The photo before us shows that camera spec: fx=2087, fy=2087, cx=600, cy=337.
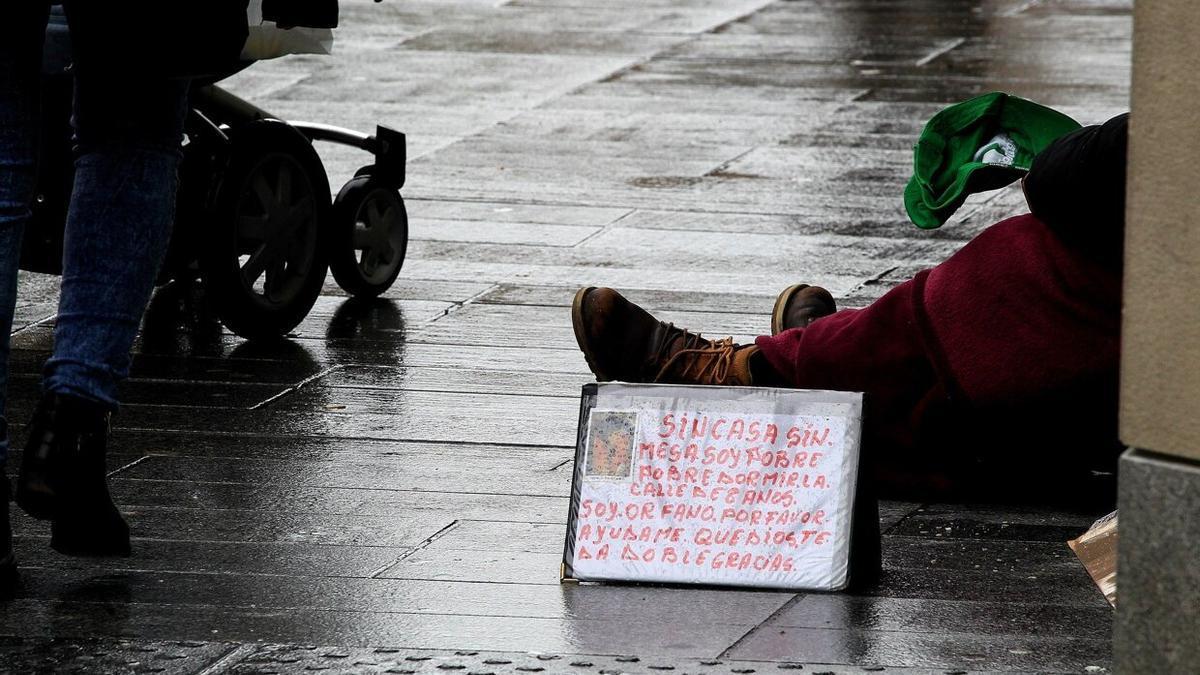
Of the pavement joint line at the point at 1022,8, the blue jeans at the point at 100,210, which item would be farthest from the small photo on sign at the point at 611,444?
the pavement joint line at the point at 1022,8

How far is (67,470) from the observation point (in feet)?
10.9

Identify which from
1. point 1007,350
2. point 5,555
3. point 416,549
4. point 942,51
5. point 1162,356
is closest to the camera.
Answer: point 1162,356

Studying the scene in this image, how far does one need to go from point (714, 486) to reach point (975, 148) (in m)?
1.06

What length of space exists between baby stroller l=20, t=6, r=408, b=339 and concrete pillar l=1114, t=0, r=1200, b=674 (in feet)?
9.40

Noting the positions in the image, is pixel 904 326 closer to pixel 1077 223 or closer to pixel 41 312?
pixel 1077 223

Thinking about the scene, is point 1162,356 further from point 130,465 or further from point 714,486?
point 130,465

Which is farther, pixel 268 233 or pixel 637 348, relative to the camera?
pixel 268 233

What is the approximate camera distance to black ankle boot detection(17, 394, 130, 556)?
10.8 feet

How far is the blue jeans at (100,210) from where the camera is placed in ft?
10.8

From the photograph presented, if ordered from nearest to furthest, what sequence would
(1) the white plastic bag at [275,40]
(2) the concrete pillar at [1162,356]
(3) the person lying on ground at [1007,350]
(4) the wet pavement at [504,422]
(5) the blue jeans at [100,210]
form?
(2) the concrete pillar at [1162,356] < (4) the wet pavement at [504,422] < (5) the blue jeans at [100,210] < (3) the person lying on ground at [1007,350] < (1) the white plastic bag at [275,40]

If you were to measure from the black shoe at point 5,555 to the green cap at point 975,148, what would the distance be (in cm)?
180

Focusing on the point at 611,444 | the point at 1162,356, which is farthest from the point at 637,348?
the point at 1162,356

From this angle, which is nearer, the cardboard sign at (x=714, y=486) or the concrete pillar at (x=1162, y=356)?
the concrete pillar at (x=1162, y=356)

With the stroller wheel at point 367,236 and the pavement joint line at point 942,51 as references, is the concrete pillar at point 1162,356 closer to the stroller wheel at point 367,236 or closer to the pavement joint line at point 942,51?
the stroller wheel at point 367,236
